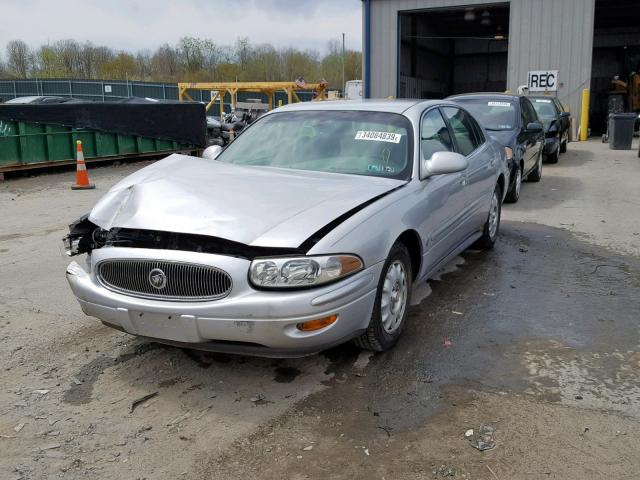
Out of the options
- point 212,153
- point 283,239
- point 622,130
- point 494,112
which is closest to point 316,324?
point 283,239

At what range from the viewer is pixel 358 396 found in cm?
345

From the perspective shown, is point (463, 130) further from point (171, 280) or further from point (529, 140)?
point (529, 140)

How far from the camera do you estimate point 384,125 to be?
4.71 metres

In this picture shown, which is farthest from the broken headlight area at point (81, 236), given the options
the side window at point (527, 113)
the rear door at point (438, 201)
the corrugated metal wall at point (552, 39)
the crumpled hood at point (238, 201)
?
the corrugated metal wall at point (552, 39)

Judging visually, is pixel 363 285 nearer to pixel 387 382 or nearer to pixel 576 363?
pixel 387 382

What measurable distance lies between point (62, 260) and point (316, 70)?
6771 cm

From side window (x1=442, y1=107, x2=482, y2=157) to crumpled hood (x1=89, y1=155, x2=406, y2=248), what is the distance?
63.5 inches

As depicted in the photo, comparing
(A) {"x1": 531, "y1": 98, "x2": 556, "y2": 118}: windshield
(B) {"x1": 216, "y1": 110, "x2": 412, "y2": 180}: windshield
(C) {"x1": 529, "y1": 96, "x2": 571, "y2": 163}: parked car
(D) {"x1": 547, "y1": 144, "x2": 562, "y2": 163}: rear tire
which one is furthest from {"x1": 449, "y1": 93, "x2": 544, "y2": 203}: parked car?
(B) {"x1": 216, "y1": 110, "x2": 412, "y2": 180}: windshield

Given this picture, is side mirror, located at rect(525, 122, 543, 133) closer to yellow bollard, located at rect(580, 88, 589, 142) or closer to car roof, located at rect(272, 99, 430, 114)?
car roof, located at rect(272, 99, 430, 114)

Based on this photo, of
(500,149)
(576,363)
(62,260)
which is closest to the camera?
(576,363)

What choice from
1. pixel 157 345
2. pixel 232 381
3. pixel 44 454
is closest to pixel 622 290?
pixel 232 381

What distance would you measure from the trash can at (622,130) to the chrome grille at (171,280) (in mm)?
18129

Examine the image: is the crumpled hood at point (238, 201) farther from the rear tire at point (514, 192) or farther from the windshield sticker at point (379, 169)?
the rear tire at point (514, 192)

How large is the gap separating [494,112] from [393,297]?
714 cm
